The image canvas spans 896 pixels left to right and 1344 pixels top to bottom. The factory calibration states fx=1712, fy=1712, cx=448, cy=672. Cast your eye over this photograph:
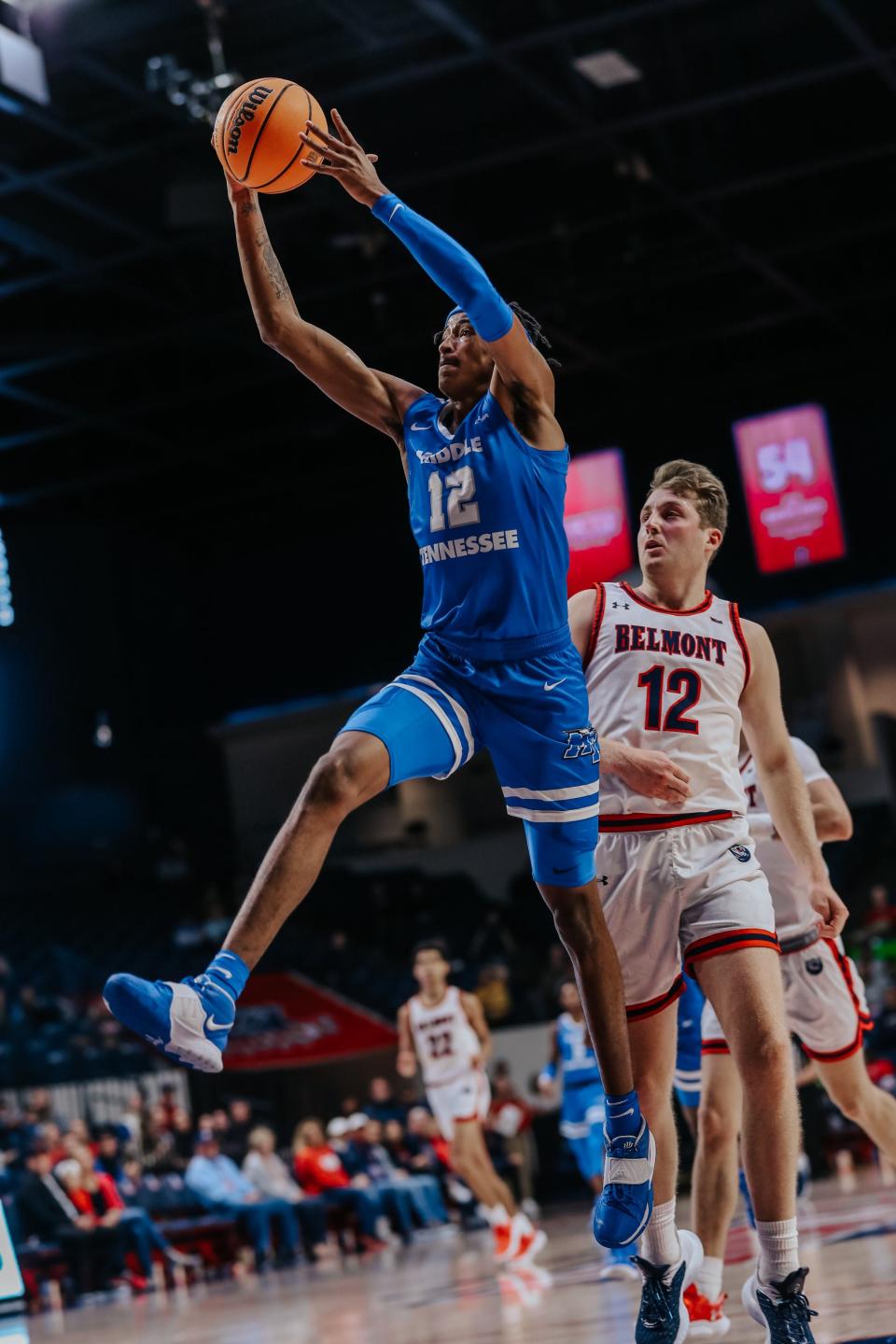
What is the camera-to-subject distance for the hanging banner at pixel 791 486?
23.6 meters

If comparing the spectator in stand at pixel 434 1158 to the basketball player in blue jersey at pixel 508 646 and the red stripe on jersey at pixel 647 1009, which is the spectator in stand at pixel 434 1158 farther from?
the basketball player in blue jersey at pixel 508 646

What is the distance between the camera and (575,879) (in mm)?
4613

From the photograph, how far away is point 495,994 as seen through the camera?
22.5m

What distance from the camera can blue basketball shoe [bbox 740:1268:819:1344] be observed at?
441 cm

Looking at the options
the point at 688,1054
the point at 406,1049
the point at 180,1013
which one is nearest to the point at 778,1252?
the point at 180,1013

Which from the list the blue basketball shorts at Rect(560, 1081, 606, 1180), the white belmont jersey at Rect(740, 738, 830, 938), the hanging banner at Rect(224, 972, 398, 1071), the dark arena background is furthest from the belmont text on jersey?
the hanging banner at Rect(224, 972, 398, 1071)

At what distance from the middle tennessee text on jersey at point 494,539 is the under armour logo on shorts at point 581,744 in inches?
9.5

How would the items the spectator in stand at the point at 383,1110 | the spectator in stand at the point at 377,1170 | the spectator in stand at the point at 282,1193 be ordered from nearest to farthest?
the spectator in stand at the point at 282,1193
the spectator in stand at the point at 377,1170
the spectator in stand at the point at 383,1110

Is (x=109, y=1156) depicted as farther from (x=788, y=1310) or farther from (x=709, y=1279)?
(x=788, y=1310)

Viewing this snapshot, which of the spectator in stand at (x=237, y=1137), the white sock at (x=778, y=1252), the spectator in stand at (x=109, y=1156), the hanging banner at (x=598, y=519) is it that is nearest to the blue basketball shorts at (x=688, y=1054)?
the white sock at (x=778, y=1252)

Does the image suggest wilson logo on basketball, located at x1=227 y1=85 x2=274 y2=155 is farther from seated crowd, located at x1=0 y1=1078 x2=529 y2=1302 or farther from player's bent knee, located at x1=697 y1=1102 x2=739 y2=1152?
seated crowd, located at x1=0 y1=1078 x2=529 y2=1302

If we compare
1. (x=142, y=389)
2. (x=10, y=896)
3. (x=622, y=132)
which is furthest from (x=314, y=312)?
(x=10, y=896)

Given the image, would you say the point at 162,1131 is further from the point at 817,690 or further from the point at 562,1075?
the point at 817,690

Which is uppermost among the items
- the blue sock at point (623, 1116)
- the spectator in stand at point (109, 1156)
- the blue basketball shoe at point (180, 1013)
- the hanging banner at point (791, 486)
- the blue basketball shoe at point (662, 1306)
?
the hanging banner at point (791, 486)
